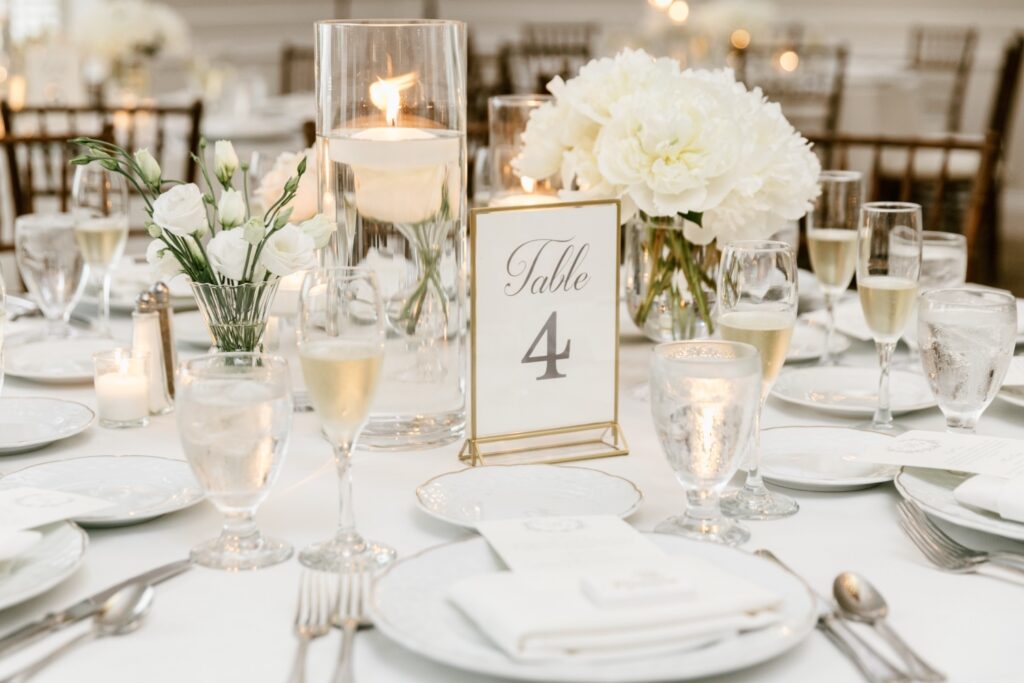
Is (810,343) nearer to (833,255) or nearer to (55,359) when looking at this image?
(833,255)

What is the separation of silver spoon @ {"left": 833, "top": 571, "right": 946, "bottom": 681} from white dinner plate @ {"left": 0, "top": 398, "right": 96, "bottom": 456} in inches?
31.3

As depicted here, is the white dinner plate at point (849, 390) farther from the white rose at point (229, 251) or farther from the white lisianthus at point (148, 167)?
the white lisianthus at point (148, 167)

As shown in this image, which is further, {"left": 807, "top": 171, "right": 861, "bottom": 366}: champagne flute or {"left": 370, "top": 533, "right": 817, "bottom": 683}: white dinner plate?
{"left": 807, "top": 171, "right": 861, "bottom": 366}: champagne flute

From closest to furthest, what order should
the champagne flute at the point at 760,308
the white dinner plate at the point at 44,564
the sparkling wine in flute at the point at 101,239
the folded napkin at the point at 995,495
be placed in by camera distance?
the white dinner plate at the point at 44,564 < the folded napkin at the point at 995,495 < the champagne flute at the point at 760,308 < the sparkling wine in flute at the point at 101,239

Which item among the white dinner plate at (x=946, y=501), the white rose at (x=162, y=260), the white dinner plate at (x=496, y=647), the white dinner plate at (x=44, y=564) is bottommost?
the white dinner plate at (x=44, y=564)

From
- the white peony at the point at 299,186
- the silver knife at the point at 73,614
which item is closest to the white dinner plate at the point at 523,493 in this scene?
the silver knife at the point at 73,614

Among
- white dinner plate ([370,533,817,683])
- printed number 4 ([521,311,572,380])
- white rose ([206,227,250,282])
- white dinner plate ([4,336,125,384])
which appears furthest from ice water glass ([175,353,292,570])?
white dinner plate ([4,336,125,384])

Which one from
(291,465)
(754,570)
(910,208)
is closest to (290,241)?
(291,465)

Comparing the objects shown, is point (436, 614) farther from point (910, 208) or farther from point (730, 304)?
point (910, 208)

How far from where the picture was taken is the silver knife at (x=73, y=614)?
0.84 meters

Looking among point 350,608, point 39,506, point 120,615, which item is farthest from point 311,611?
point 39,506

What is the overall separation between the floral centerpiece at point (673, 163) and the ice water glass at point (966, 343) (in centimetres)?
26

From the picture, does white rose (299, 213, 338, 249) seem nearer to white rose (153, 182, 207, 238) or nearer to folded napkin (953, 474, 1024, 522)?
white rose (153, 182, 207, 238)

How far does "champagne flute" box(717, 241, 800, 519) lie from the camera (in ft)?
3.73
